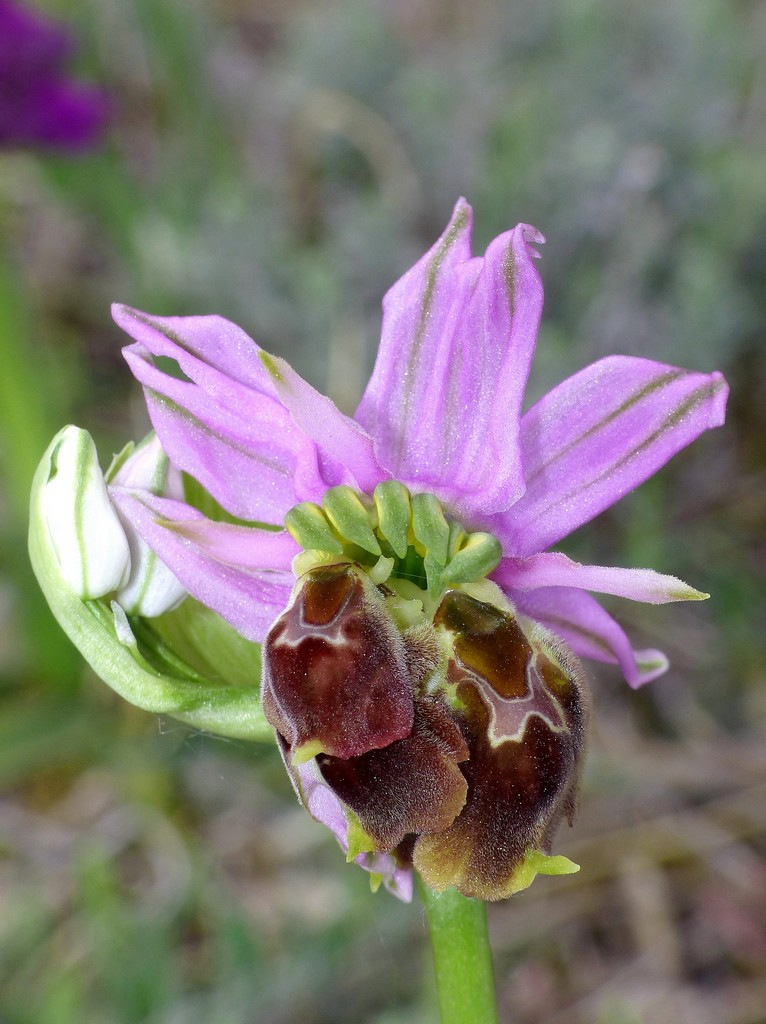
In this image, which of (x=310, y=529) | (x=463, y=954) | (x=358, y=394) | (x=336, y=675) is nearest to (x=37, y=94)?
(x=358, y=394)

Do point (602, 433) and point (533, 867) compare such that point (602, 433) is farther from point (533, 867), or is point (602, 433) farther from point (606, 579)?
point (533, 867)

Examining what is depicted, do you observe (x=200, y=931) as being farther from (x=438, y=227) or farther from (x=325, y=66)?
(x=325, y=66)

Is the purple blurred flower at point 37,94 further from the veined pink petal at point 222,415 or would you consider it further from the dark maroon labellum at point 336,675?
the dark maroon labellum at point 336,675

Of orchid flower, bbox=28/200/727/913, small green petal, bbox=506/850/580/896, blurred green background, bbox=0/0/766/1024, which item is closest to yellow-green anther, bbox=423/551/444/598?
orchid flower, bbox=28/200/727/913

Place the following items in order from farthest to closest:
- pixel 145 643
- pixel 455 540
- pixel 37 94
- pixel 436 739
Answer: pixel 37 94
pixel 145 643
pixel 455 540
pixel 436 739

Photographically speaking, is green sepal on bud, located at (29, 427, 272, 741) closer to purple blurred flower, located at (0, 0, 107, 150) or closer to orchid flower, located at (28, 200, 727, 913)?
orchid flower, located at (28, 200, 727, 913)

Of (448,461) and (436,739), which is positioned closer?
(436,739)

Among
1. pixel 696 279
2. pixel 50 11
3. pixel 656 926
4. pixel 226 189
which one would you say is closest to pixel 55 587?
pixel 656 926
